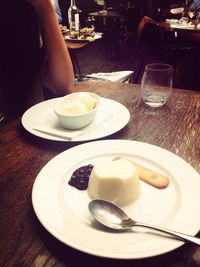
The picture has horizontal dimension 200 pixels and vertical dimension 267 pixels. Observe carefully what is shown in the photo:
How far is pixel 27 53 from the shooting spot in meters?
1.74

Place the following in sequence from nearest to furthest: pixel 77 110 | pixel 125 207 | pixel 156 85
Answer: pixel 125 207 < pixel 77 110 < pixel 156 85

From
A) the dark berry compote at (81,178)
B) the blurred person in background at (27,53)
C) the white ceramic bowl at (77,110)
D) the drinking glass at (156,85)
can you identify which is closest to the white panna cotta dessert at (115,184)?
the dark berry compote at (81,178)

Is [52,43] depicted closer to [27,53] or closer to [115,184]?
[27,53]

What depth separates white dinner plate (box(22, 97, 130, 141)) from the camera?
0.90m

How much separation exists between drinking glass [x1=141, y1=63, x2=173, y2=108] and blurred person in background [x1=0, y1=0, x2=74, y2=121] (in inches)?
17.4

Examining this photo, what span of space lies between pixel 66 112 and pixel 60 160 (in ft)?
0.87

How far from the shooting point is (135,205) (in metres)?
0.61

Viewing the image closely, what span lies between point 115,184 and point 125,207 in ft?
0.18

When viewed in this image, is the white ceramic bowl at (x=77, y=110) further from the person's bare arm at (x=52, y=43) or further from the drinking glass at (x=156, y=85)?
the person's bare arm at (x=52, y=43)

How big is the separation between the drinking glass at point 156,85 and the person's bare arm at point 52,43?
488 millimetres

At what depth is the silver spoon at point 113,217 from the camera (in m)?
0.51

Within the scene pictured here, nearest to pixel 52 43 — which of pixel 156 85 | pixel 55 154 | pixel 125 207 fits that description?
pixel 156 85

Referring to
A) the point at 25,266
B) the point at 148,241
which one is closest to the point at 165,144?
the point at 148,241

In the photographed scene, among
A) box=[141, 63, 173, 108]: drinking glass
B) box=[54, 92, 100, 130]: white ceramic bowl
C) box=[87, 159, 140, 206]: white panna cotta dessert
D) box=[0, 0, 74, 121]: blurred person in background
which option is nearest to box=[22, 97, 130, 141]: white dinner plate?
box=[54, 92, 100, 130]: white ceramic bowl
